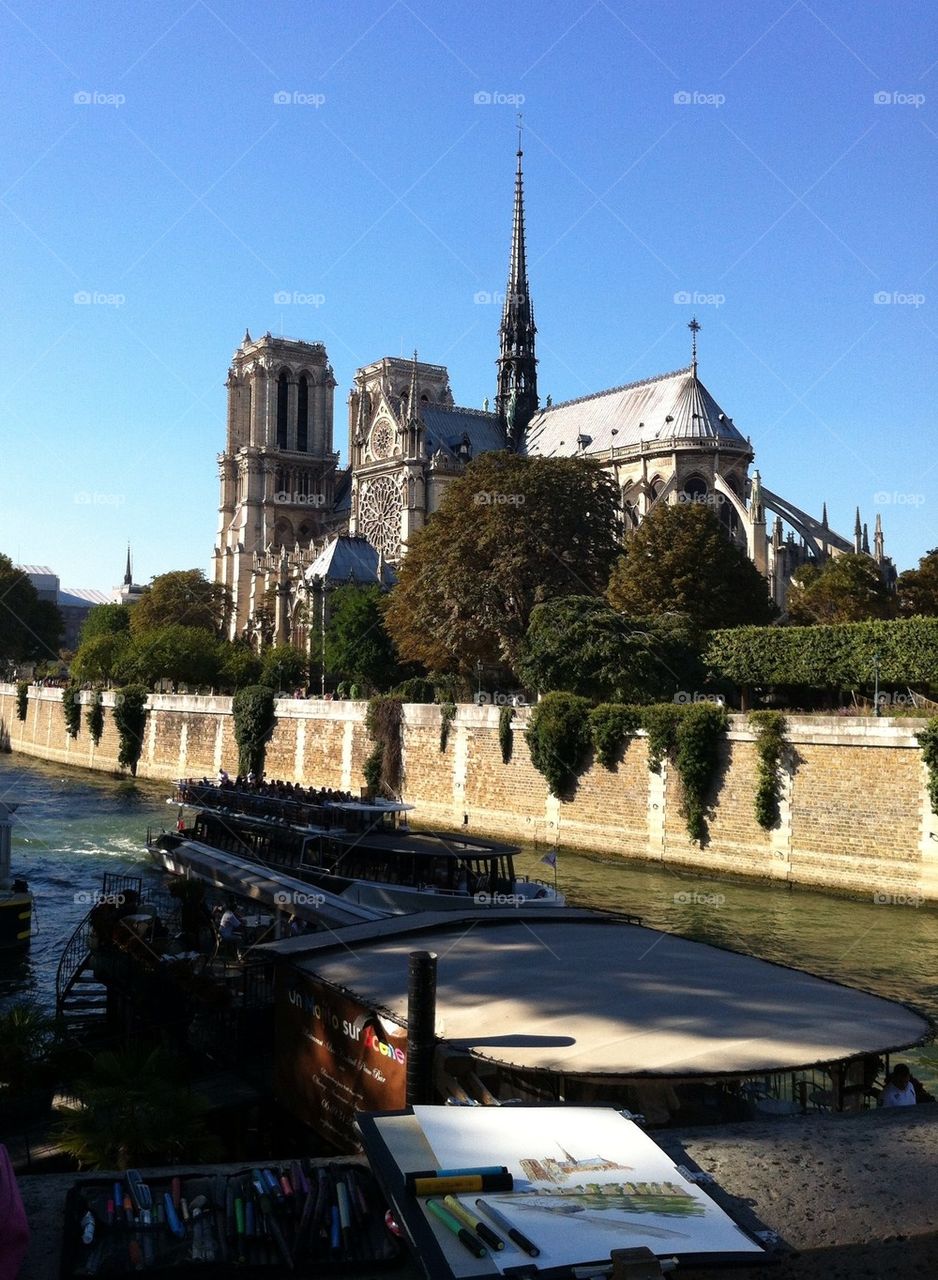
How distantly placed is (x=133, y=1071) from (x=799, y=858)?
18233mm

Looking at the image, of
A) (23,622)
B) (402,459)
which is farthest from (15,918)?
(23,622)

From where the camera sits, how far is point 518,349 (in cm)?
8494

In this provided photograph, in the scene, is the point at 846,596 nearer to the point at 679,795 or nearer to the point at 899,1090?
the point at 679,795

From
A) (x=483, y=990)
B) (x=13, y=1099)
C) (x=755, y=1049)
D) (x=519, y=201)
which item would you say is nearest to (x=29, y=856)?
(x=13, y=1099)

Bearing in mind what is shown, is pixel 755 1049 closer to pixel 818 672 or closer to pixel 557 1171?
pixel 557 1171

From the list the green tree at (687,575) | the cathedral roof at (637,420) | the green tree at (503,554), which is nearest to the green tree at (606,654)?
the green tree at (503,554)

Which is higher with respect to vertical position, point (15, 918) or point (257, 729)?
point (257, 729)

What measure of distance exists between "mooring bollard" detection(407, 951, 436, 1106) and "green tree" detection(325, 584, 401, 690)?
4108 centimetres

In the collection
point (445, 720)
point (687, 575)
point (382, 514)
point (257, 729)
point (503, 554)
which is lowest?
point (257, 729)

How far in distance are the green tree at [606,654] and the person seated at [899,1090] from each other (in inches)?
915

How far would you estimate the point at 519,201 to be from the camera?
276ft

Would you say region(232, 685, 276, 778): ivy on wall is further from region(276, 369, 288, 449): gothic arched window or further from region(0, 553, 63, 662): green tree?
region(276, 369, 288, 449): gothic arched window

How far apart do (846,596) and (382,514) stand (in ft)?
138

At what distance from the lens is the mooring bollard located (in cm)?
867
